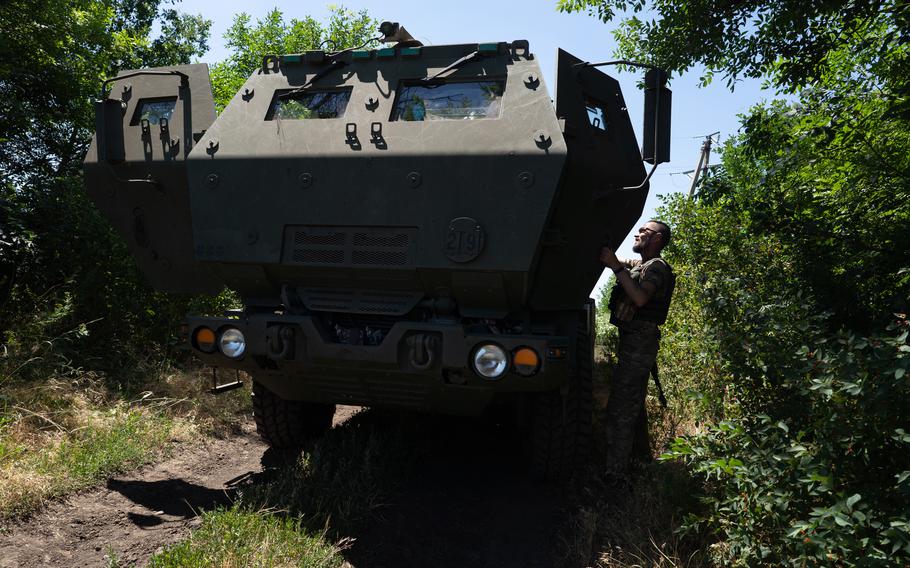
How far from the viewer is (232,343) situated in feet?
13.4

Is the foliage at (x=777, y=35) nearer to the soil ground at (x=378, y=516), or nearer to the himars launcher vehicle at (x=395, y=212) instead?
the himars launcher vehicle at (x=395, y=212)

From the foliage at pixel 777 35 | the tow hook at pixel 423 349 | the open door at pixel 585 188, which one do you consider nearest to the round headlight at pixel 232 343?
the tow hook at pixel 423 349

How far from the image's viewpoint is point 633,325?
471 centimetres

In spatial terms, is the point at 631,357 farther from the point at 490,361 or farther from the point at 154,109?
the point at 154,109

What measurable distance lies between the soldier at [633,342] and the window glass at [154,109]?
3055 mm

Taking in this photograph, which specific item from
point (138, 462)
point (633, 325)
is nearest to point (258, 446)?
point (138, 462)

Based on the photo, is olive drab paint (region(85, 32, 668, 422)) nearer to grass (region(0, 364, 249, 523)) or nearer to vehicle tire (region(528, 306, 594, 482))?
vehicle tire (region(528, 306, 594, 482))

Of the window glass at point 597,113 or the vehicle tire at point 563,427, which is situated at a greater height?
the window glass at point 597,113

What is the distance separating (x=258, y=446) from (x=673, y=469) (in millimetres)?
3138

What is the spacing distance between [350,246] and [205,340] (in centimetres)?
103

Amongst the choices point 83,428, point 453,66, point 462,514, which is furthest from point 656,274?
point 83,428

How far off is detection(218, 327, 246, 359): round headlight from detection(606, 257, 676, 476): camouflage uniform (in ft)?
7.83

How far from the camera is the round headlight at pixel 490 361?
12.0ft

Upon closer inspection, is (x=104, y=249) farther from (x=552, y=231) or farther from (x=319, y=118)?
(x=552, y=231)
